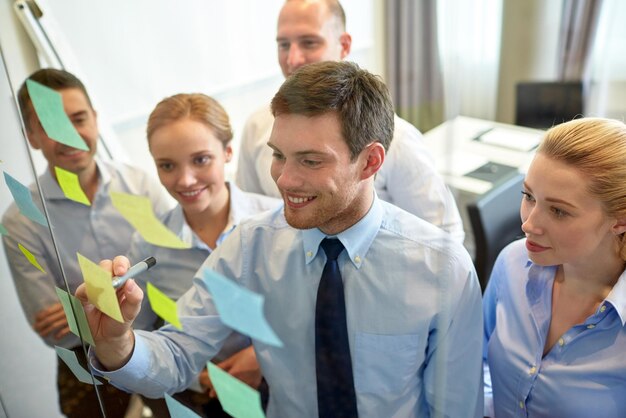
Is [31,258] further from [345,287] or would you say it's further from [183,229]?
[345,287]

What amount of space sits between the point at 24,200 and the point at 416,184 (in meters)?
0.54

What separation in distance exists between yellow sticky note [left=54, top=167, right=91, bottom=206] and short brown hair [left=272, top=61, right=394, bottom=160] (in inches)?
10.4

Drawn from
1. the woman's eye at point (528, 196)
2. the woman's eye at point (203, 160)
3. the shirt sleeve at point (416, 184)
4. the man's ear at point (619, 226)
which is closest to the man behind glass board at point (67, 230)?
the woman's eye at point (203, 160)

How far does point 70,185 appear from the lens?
738mm

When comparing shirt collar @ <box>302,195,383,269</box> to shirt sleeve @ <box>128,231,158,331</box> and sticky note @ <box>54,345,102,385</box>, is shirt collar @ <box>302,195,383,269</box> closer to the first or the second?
shirt sleeve @ <box>128,231,158,331</box>

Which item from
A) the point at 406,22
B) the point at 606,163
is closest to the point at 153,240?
the point at 406,22

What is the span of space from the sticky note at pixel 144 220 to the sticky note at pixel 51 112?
3.6 inches

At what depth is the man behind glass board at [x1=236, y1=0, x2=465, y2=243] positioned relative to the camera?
0.82 m

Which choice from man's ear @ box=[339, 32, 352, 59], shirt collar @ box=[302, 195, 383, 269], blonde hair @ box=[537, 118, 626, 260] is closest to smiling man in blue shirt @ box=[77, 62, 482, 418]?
shirt collar @ box=[302, 195, 383, 269]

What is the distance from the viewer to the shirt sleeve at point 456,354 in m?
0.78

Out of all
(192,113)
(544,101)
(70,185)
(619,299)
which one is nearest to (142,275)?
(70,185)

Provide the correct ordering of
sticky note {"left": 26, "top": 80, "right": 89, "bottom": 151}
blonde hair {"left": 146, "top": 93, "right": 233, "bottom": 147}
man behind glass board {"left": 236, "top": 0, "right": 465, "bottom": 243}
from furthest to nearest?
blonde hair {"left": 146, "top": 93, "right": 233, "bottom": 147}
man behind glass board {"left": 236, "top": 0, "right": 465, "bottom": 243}
sticky note {"left": 26, "top": 80, "right": 89, "bottom": 151}

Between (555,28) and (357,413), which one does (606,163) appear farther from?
(555,28)

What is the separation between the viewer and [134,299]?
2.26ft
